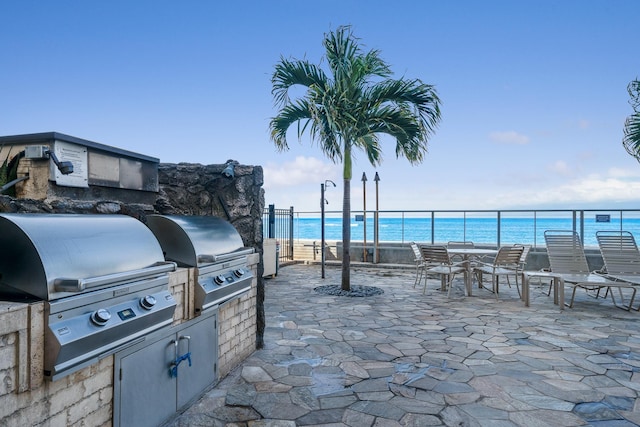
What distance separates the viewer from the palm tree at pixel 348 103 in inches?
265

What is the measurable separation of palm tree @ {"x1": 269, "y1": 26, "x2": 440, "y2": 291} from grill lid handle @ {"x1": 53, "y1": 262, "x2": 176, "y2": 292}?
194 inches

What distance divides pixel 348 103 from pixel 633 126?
663 centimetres

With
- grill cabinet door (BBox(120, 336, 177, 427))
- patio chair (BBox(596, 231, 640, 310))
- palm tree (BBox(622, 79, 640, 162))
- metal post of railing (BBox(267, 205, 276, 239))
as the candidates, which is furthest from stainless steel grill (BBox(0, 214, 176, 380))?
palm tree (BBox(622, 79, 640, 162))

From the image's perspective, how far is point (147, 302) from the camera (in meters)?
1.94

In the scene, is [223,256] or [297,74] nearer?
[223,256]

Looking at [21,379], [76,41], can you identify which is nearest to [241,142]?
[76,41]

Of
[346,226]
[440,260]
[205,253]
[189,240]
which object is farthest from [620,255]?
[189,240]

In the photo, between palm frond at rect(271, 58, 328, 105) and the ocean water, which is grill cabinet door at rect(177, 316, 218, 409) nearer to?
palm frond at rect(271, 58, 328, 105)

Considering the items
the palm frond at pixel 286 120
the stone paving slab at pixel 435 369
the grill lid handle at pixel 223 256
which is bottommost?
the stone paving slab at pixel 435 369

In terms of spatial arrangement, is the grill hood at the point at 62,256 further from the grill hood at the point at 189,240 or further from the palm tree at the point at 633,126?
the palm tree at the point at 633,126

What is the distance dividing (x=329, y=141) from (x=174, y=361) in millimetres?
5379

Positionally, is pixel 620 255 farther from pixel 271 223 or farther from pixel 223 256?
pixel 271 223

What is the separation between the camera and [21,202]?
2.22 metres

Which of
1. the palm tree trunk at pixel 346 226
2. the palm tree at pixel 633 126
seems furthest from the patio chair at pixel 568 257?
the palm tree at pixel 633 126
